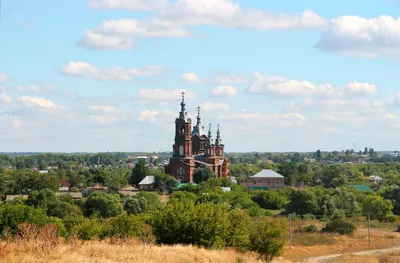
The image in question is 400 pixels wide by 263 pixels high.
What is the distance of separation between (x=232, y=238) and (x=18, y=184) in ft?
220

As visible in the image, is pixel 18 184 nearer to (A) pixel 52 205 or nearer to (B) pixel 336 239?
(A) pixel 52 205

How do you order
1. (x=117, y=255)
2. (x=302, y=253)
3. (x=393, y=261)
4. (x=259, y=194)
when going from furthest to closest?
(x=259, y=194) → (x=302, y=253) → (x=393, y=261) → (x=117, y=255)

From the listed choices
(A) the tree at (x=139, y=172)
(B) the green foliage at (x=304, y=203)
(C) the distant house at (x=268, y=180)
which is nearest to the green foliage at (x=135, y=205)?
(B) the green foliage at (x=304, y=203)

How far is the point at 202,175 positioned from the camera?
105m

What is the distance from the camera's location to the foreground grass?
2142cm

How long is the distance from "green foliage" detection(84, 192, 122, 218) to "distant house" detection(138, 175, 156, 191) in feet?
101

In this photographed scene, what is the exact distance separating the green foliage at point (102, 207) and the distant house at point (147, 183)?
1208 inches

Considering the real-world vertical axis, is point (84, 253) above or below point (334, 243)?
above

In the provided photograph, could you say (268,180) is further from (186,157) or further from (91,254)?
(91,254)

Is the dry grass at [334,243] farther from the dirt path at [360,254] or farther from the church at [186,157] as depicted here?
the church at [186,157]

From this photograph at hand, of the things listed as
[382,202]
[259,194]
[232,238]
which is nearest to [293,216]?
[382,202]

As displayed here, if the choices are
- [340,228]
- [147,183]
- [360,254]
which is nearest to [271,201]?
[340,228]

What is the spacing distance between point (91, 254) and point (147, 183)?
83.3m

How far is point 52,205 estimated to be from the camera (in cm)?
7025
